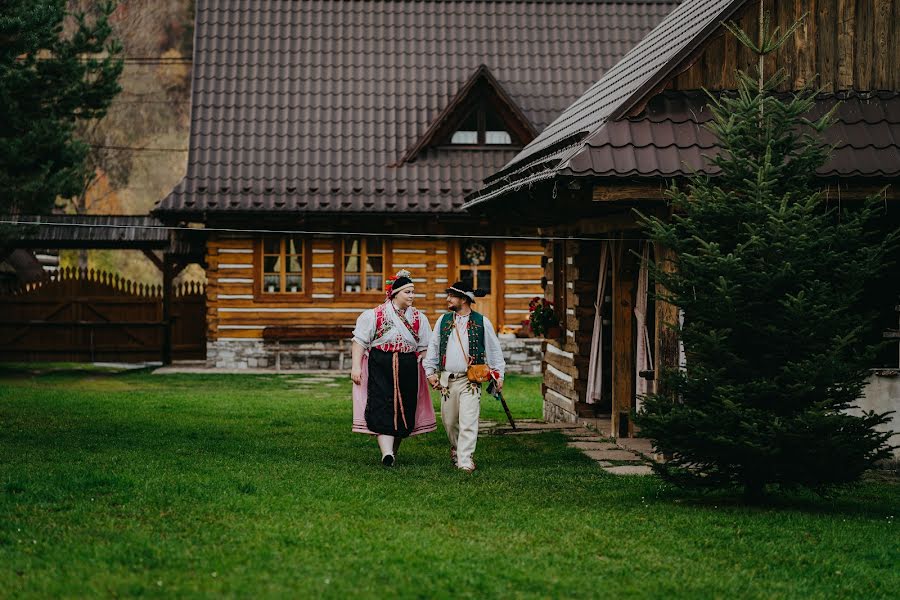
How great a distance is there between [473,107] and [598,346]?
11.5 metres

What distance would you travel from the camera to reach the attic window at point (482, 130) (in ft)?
82.0

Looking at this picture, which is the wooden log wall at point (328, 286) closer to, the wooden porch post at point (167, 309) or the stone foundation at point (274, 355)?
the stone foundation at point (274, 355)

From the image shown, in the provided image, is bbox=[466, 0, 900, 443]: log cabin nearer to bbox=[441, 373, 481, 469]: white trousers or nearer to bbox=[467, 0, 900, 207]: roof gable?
bbox=[467, 0, 900, 207]: roof gable

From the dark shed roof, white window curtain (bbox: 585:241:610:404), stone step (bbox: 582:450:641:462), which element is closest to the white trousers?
stone step (bbox: 582:450:641:462)

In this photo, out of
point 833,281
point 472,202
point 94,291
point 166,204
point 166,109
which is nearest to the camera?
point 833,281

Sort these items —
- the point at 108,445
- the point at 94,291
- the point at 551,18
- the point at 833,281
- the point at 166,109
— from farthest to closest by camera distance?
the point at 166,109 < the point at 551,18 < the point at 94,291 < the point at 108,445 < the point at 833,281

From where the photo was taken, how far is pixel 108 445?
12.4 meters

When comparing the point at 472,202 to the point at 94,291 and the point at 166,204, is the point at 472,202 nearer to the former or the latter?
the point at 166,204

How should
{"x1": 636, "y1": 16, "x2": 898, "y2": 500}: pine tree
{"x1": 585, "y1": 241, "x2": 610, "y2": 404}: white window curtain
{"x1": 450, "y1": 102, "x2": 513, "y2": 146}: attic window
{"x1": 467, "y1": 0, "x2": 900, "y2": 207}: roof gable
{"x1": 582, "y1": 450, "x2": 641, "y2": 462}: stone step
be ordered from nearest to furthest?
{"x1": 636, "y1": 16, "x2": 898, "y2": 500}: pine tree < {"x1": 467, "y1": 0, "x2": 900, "y2": 207}: roof gable < {"x1": 582, "y1": 450, "x2": 641, "y2": 462}: stone step < {"x1": 585, "y1": 241, "x2": 610, "y2": 404}: white window curtain < {"x1": 450, "y1": 102, "x2": 513, "y2": 146}: attic window

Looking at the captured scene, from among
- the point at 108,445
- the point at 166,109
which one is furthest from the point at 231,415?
the point at 166,109

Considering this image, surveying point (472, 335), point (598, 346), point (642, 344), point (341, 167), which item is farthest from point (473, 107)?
point (472, 335)

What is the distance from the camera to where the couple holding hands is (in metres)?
11.4

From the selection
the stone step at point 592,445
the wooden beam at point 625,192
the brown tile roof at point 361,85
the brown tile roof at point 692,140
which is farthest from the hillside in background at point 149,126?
the wooden beam at point 625,192

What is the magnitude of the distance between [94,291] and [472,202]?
11925 millimetres
